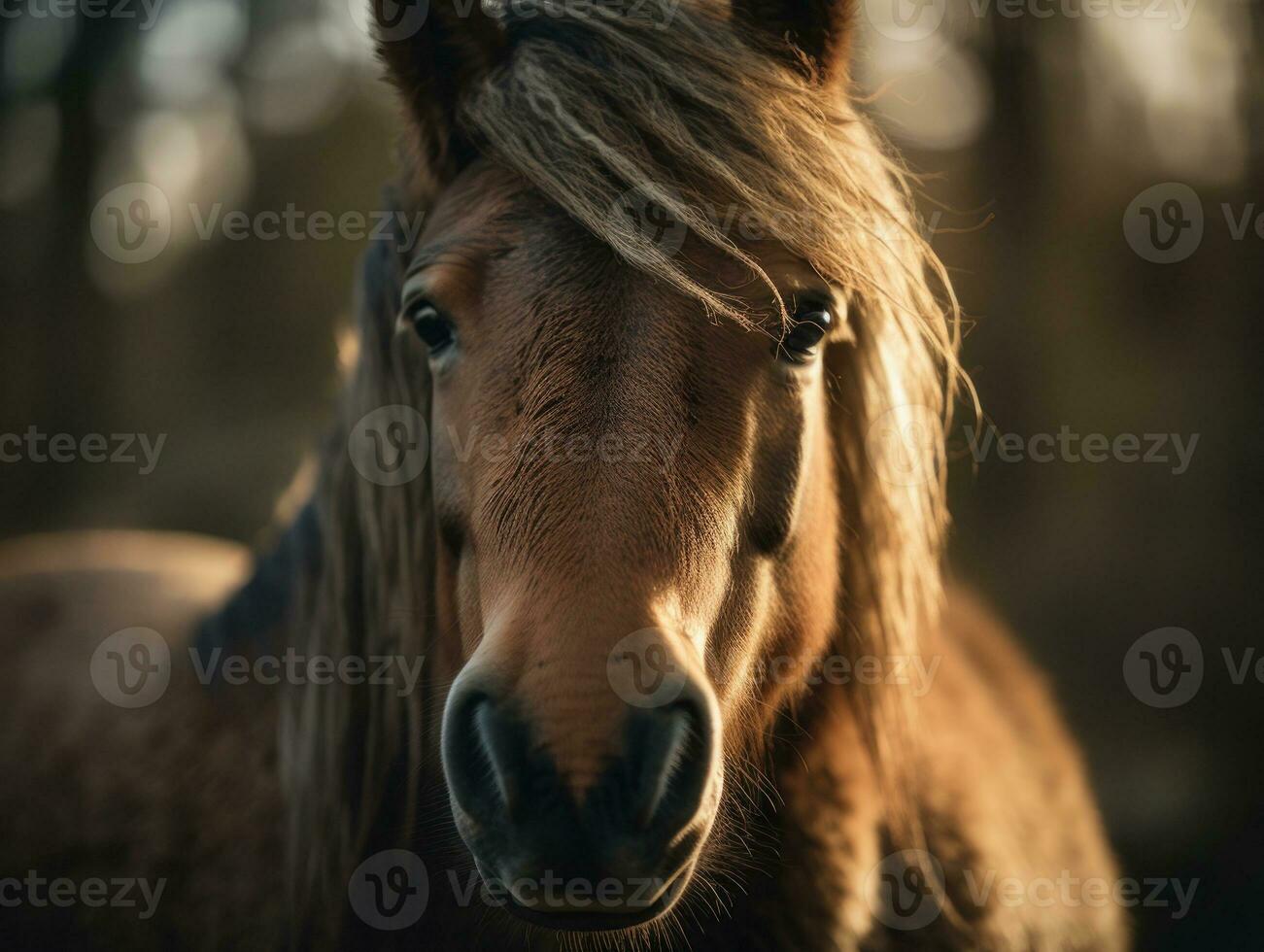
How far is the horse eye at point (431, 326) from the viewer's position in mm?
1581

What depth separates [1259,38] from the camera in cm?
746

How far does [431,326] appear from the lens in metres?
1.61

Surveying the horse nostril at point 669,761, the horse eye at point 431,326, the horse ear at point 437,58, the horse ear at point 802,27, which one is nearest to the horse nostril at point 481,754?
the horse nostril at point 669,761

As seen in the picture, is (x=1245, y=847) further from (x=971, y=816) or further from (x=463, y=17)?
(x=463, y=17)

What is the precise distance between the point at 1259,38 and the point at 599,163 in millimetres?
8913

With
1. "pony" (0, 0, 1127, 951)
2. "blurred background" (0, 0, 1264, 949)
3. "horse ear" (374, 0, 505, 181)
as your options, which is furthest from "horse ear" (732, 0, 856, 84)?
"blurred background" (0, 0, 1264, 949)

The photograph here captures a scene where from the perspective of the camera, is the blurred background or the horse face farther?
the blurred background

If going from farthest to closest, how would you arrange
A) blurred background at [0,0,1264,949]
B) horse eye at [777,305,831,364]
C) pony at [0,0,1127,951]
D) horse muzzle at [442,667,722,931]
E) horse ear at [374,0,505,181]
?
blurred background at [0,0,1264,949]
horse ear at [374,0,505,181]
horse eye at [777,305,831,364]
pony at [0,0,1127,951]
horse muzzle at [442,667,722,931]

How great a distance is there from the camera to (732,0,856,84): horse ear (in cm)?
172

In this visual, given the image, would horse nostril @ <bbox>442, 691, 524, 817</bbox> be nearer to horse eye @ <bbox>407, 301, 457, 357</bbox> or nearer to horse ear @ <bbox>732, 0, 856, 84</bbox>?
horse eye @ <bbox>407, 301, 457, 357</bbox>

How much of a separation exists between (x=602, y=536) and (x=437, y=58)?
1.18m

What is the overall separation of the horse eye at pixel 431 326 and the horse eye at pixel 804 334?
626 mm

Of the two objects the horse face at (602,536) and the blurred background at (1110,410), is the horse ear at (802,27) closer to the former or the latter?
the horse face at (602,536)

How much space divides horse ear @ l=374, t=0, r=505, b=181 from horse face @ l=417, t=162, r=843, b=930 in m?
0.11
